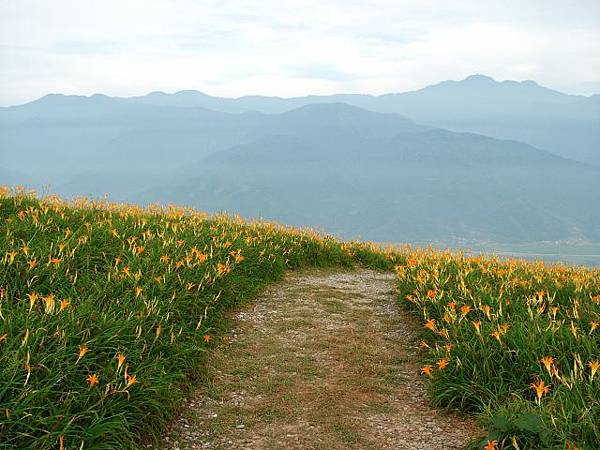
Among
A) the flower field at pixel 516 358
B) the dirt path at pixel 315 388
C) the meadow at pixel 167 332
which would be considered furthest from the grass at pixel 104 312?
the flower field at pixel 516 358

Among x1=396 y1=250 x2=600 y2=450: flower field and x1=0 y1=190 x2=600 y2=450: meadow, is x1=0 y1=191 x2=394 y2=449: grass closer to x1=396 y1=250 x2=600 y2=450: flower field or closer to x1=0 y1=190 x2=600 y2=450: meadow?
x1=0 y1=190 x2=600 y2=450: meadow

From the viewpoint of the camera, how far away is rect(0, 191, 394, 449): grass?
4199 millimetres

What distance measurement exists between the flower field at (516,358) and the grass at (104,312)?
2.87 metres

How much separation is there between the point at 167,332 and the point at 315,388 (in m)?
1.82

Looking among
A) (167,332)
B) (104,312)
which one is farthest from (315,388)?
(104,312)

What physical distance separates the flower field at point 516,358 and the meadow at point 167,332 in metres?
0.02

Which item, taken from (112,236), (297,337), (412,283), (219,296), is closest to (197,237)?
(112,236)

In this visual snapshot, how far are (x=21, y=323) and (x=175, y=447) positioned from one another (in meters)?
1.90

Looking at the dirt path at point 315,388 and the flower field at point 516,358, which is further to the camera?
the dirt path at point 315,388

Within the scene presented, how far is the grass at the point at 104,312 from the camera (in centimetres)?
420

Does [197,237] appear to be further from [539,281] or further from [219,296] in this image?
[539,281]

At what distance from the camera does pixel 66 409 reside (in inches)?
166

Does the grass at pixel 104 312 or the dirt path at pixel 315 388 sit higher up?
the grass at pixel 104 312

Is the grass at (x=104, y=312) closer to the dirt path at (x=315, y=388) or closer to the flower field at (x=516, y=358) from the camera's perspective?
the dirt path at (x=315, y=388)
